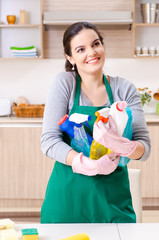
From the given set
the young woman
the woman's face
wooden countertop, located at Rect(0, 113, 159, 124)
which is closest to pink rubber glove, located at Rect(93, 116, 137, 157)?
the young woman

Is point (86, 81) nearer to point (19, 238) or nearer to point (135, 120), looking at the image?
point (135, 120)

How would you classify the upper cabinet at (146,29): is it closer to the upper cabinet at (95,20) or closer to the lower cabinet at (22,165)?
the upper cabinet at (95,20)

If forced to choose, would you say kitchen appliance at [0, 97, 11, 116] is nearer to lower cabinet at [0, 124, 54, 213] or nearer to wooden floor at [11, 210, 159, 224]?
lower cabinet at [0, 124, 54, 213]

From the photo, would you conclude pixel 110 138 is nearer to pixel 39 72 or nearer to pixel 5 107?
pixel 5 107

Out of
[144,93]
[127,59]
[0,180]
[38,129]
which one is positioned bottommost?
[0,180]

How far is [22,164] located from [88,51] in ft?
6.80

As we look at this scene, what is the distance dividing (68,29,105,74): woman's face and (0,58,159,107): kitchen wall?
91.6 inches

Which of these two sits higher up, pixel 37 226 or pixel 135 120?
pixel 135 120

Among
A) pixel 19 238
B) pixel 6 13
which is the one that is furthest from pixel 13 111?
pixel 19 238

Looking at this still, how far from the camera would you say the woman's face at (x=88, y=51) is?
151cm

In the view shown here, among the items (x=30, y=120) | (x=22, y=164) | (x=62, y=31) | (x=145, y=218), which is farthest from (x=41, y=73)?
(x=145, y=218)

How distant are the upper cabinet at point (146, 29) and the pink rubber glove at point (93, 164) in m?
2.45

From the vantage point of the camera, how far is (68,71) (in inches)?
68.1

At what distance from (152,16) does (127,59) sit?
50 centimetres
